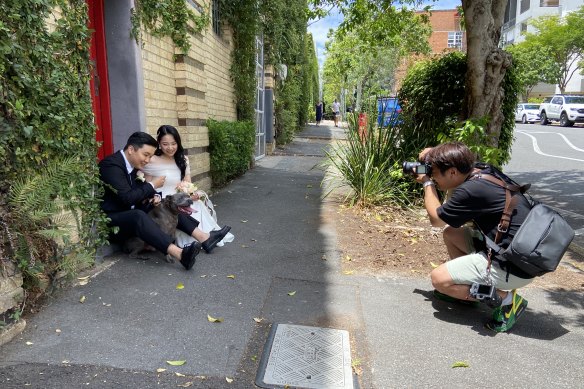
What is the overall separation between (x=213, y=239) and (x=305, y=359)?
79.1 inches

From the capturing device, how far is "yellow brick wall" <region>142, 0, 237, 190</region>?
195 inches

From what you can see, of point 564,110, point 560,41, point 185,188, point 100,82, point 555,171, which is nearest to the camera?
point 185,188

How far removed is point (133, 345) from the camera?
8.68 ft

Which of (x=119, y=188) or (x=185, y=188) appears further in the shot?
(x=185, y=188)

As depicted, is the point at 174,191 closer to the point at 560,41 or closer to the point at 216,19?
the point at 216,19

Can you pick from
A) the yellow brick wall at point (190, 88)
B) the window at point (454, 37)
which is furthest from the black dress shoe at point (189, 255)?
the window at point (454, 37)

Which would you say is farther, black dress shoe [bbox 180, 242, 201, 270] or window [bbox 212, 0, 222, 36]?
window [bbox 212, 0, 222, 36]

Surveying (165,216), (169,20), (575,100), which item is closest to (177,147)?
(165,216)

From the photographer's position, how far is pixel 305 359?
8.59 ft

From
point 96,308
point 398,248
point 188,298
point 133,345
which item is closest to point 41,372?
point 133,345

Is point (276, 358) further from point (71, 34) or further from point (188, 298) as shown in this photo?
point (71, 34)

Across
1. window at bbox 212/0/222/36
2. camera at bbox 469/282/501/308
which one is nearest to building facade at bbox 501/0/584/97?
window at bbox 212/0/222/36

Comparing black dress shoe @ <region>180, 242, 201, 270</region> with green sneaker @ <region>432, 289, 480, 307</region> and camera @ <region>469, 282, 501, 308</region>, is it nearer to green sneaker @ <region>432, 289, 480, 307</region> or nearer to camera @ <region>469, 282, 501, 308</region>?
green sneaker @ <region>432, 289, 480, 307</region>

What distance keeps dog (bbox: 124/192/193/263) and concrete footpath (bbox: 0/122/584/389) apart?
0.13 meters
